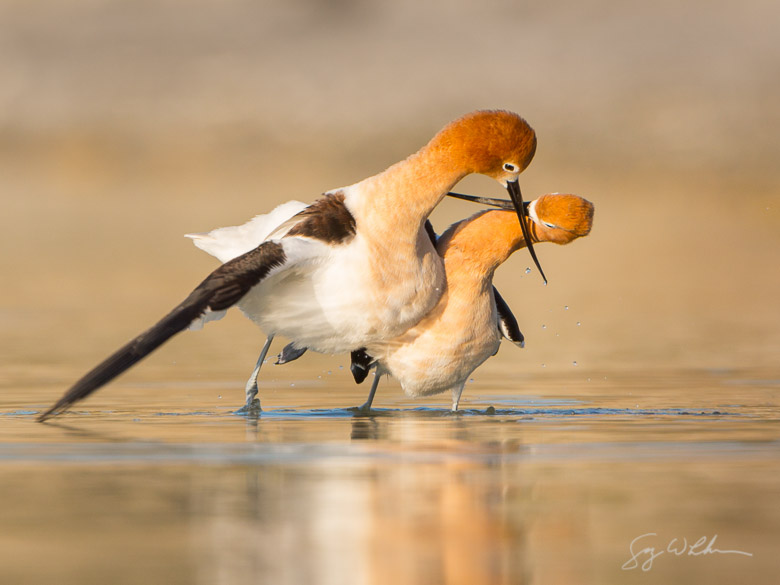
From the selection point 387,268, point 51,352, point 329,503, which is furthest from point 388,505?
point 51,352

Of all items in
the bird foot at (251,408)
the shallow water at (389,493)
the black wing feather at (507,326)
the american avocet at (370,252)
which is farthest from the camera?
the black wing feather at (507,326)

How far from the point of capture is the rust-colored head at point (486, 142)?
9.93m

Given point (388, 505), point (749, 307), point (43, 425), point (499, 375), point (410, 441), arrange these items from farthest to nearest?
point (749, 307) → point (499, 375) → point (43, 425) → point (410, 441) → point (388, 505)

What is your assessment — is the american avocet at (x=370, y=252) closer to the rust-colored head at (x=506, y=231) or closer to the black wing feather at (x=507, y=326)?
the rust-colored head at (x=506, y=231)

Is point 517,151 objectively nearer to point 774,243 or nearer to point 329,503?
point 329,503

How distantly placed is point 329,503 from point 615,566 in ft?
4.78

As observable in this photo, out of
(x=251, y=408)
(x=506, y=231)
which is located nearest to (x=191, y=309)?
(x=251, y=408)

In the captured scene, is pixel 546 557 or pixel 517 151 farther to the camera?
pixel 517 151

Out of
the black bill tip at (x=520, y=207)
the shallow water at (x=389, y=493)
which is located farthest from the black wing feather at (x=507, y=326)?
the black bill tip at (x=520, y=207)

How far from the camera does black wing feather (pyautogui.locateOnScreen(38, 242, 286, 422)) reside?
8867 millimetres

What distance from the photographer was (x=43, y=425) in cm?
958
